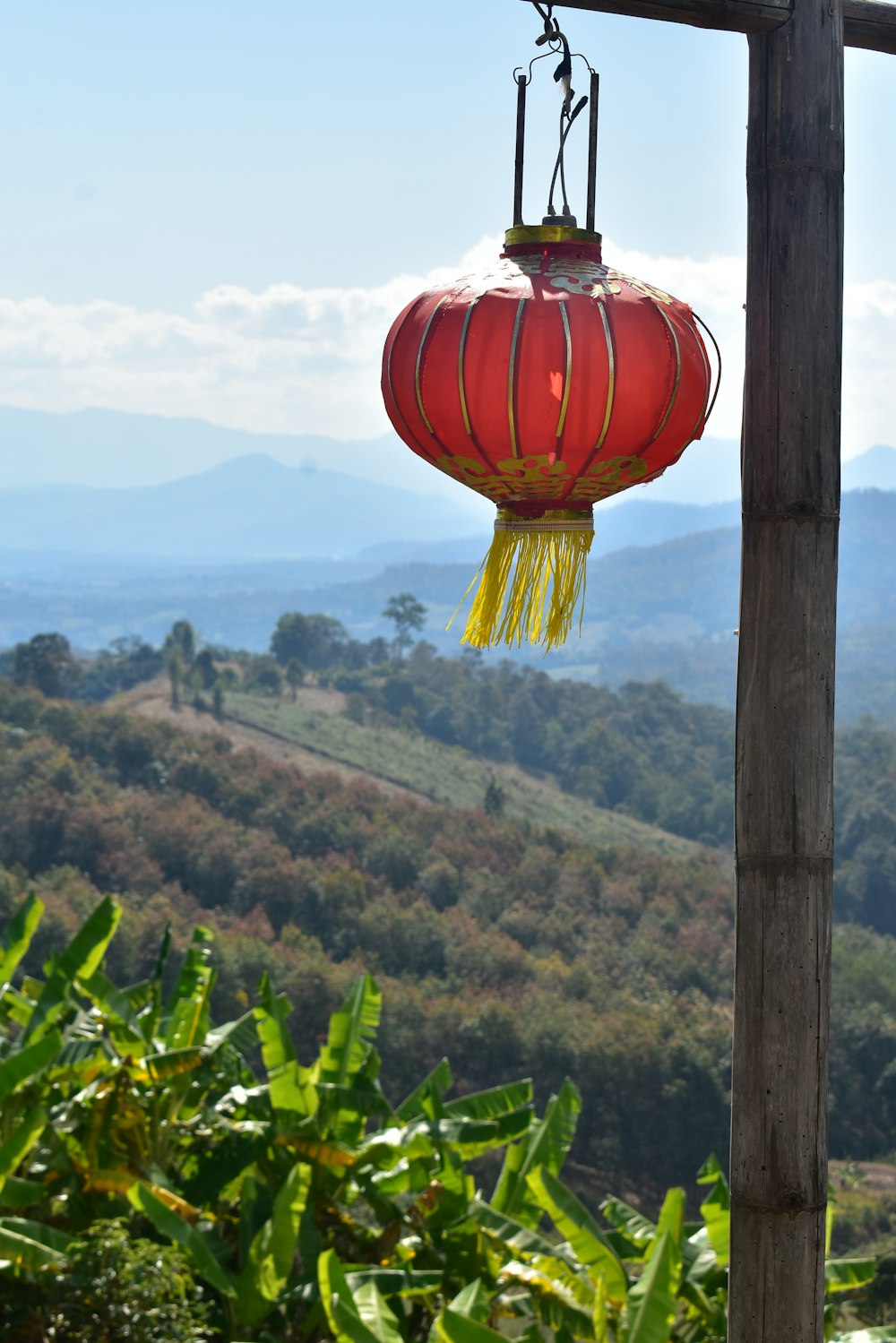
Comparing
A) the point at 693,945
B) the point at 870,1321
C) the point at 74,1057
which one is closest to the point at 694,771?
the point at 693,945

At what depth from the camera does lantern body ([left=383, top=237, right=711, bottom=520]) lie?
5.34ft

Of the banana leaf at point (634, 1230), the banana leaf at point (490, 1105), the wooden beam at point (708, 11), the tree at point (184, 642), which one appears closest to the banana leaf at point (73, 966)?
the banana leaf at point (490, 1105)

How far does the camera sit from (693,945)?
954 inches

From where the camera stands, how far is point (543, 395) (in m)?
1.64

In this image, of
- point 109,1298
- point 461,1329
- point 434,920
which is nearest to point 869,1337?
point 461,1329

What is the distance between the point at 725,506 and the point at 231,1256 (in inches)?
7652

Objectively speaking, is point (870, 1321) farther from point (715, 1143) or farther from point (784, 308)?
point (715, 1143)

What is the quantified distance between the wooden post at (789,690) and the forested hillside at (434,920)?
17.3 m

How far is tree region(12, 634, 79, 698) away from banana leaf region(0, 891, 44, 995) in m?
28.5

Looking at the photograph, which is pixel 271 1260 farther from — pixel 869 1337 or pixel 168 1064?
pixel 869 1337

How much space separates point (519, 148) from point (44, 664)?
31.1m

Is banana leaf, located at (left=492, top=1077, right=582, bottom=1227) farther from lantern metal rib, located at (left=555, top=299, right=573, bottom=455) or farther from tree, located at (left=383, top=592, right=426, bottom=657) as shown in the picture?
tree, located at (left=383, top=592, right=426, bottom=657)

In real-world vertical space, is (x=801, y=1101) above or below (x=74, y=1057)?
above

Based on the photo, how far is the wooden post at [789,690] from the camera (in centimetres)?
170
